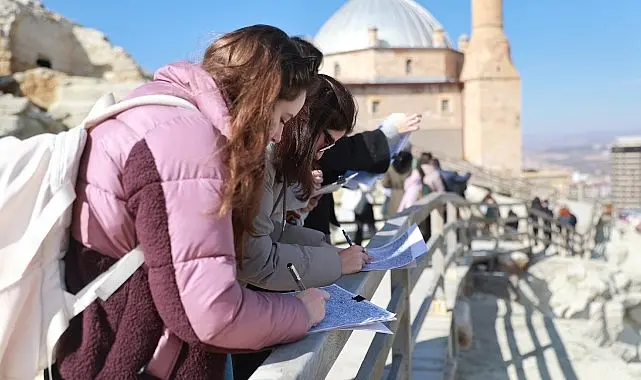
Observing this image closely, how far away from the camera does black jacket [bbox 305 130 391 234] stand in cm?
288

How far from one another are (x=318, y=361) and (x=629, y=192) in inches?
3345

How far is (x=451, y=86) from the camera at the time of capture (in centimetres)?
3506

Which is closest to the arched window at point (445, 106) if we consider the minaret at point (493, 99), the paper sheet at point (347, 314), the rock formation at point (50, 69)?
the minaret at point (493, 99)

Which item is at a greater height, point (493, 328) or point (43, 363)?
point (43, 363)

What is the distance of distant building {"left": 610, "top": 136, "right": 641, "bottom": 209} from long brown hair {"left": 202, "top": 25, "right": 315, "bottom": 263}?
80263mm

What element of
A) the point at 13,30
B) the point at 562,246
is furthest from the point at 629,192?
the point at 13,30

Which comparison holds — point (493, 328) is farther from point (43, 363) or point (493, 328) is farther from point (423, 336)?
point (43, 363)

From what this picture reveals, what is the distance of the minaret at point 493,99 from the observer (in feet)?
111

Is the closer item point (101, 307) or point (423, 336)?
point (101, 307)

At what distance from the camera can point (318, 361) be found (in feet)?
4.63

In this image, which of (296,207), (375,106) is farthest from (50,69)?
(375,106)

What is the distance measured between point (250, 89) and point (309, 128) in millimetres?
660

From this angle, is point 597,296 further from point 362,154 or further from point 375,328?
point 375,328

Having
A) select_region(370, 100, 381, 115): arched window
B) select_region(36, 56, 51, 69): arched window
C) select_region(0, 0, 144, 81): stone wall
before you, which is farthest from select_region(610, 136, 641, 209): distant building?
select_region(36, 56, 51, 69): arched window
